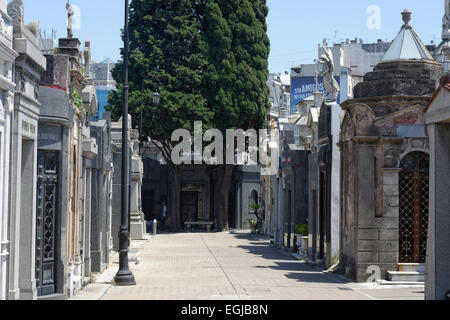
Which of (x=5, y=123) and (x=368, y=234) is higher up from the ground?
(x=5, y=123)

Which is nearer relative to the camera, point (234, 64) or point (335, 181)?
point (335, 181)

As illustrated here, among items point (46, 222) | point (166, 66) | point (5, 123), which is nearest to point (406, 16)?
point (46, 222)

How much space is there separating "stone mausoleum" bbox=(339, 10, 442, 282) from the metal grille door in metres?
7.31

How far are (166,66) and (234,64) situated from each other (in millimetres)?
3765

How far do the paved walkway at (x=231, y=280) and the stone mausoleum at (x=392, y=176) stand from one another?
971mm

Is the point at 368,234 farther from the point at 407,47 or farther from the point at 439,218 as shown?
the point at 439,218

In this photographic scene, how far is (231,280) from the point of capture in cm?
1762

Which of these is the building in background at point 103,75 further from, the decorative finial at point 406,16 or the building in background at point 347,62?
the decorative finial at point 406,16

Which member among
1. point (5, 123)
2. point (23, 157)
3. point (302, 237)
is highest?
point (5, 123)

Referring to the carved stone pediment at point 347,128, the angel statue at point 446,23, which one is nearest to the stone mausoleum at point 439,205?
the angel statue at point 446,23

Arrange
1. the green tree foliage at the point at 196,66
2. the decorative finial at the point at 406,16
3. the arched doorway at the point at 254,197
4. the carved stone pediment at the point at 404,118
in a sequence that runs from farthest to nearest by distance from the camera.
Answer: the arched doorway at the point at 254,197 → the green tree foliage at the point at 196,66 → the decorative finial at the point at 406,16 → the carved stone pediment at the point at 404,118

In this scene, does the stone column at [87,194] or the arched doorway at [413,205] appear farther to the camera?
the arched doorway at [413,205]

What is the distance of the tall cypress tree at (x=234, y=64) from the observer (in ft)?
130

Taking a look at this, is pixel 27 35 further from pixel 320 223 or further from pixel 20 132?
pixel 320 223
